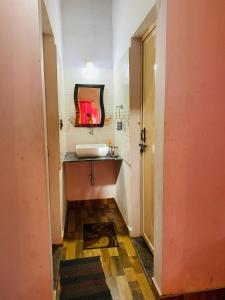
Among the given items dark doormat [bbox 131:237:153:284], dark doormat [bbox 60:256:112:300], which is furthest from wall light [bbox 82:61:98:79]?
dark doormat [bbox 60:256:112:300]

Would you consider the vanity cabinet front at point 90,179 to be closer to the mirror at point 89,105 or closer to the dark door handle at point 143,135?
the mirror at point 89,105

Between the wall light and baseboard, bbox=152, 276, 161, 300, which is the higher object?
the wall light

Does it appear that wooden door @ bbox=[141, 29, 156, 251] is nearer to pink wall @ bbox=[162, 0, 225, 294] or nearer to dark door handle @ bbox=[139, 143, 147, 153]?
dark door handle @ bbox=[139, 143, 147, 153]

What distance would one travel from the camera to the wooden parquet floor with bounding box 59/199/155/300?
1791mm

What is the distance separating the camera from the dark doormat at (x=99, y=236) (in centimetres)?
243

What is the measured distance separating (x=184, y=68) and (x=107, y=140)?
2103mm

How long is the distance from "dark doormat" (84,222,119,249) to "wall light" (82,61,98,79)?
2.09 metres

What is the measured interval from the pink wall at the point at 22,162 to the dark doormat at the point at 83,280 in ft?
1.10

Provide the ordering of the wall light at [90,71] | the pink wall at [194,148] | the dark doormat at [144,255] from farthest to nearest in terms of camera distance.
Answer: the wall light at [90,71] → the dark doormat at [144,255] → the pink wall at [194,148]

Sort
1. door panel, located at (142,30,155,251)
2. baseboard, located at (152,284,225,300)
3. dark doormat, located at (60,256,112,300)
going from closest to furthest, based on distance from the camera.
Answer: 1. baseboard, located at (152,284,225,300)
2. dark doormat, located at (60,256,112,300)
3. door panel, located at (142,30,155,251)

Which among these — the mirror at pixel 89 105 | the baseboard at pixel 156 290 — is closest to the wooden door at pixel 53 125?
the mirror at pixel 89 105

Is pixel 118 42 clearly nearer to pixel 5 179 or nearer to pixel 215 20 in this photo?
pixel 215 20

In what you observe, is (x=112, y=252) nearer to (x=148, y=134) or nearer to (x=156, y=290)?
(x=156, y=290)

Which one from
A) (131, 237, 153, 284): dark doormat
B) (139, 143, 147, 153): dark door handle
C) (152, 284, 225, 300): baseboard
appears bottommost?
(131, 237, 153, 284): dark doormat
